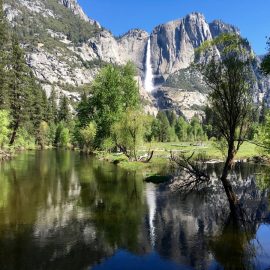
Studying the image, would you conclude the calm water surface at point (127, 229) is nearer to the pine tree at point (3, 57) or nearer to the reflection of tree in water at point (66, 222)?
the reflection of tree in water at point (66, 222)

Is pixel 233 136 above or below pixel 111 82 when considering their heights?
below

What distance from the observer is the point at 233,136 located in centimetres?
4309

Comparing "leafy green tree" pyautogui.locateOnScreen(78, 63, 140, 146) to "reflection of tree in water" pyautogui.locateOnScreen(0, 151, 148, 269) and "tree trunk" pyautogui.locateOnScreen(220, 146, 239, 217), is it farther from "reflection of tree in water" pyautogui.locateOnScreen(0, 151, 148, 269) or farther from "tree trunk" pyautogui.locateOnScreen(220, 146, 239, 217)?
"tree trunk" pyautogui.locateOnScreen(220, 146, 239, 217)

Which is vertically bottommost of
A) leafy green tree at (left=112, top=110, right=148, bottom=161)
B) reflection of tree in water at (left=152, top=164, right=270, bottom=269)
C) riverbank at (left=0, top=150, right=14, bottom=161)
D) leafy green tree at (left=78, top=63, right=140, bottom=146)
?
reflection of tree in water at (left=152, top=164, right=270, bottom=269)

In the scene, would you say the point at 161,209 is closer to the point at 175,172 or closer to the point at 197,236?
the point at 197,236

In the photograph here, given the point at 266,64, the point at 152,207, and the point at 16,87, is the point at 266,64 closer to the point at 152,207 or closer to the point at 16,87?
the point at 152,207

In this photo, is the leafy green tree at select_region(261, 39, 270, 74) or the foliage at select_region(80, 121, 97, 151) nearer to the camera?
the leafy green tree at select_region(261, 39, 270, 74)

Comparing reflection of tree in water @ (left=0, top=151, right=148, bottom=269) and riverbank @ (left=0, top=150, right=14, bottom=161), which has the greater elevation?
riverbank @ (left=0, top=150, right=14, bottom=161)

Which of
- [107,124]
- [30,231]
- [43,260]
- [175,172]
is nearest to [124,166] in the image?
[175,172]

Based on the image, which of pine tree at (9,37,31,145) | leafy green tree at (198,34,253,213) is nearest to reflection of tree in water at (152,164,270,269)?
leafy green tree at (198,34,253,213)

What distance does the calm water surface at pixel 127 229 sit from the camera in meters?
18.7

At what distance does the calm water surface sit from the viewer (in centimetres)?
1869

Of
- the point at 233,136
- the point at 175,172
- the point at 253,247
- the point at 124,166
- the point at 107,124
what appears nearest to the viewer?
the point at 253,247

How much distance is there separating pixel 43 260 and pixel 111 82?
7245cm
